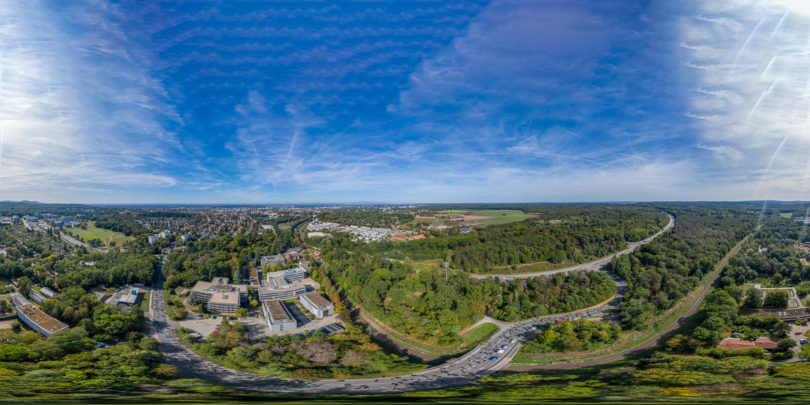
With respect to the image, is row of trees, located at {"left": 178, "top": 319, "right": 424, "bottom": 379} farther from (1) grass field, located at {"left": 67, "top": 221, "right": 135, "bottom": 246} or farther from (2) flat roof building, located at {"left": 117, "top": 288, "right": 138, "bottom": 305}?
(1) grass field, located at {"left": 67, "top": 221, "right": 135, "bottom": 246}

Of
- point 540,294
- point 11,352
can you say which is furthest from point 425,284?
point 11,352

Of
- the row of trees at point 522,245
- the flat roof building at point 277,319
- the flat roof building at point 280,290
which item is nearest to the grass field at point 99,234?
the flat roof building at point 280,290

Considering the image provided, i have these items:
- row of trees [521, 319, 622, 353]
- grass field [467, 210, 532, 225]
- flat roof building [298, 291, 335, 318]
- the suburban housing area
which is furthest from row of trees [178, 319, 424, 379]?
grass field [467, 210, 532, 225]

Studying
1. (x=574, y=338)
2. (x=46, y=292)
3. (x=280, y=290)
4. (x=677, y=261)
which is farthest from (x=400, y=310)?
(x=677, y=261)

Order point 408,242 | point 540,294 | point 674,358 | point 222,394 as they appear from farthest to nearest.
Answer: point 408,242, point 540,294, point 674,358, point 222,394

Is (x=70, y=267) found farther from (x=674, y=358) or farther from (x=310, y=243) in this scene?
(x=674, y=358)
